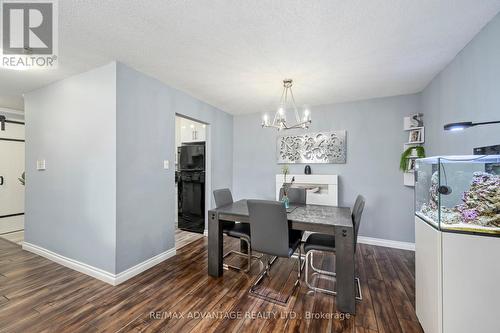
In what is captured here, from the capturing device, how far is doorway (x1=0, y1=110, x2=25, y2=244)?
161 inches

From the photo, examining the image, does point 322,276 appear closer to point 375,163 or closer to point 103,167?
point 375,163

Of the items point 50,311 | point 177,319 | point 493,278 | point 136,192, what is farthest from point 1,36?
point 493,278

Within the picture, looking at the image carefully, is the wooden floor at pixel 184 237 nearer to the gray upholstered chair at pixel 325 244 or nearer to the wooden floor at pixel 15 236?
the gray upholstered chair at pixel 325 244

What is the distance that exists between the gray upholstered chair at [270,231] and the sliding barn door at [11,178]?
16.6ft

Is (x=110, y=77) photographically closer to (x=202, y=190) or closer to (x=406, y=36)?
(x=202, y=190)

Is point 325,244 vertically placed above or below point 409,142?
below

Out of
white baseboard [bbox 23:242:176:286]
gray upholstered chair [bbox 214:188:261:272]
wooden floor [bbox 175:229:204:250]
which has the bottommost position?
wooden floor [bbox 175:229:204:250]

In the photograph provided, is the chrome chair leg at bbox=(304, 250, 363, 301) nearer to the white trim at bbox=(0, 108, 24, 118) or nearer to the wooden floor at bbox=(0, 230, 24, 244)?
the wooden floor at bbox=(0, 230, 24, 244)

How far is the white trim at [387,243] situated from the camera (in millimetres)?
3279

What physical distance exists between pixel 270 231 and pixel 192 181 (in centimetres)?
261

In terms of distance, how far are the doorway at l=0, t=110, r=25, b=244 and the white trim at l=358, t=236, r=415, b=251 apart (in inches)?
249

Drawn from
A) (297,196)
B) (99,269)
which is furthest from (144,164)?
(297,196)

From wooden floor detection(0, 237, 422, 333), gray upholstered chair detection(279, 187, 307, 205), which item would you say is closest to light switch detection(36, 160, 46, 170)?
wooden floor detection(0, 237, 422, 333)

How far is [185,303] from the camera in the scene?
6.47ft
